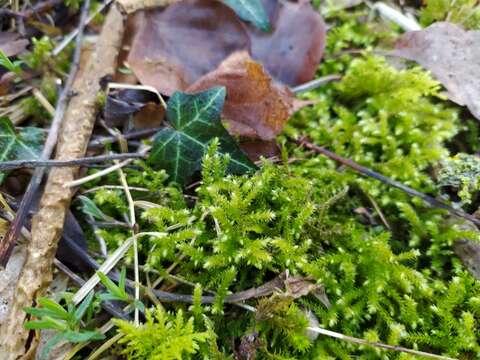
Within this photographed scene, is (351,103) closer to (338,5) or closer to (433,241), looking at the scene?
(338,5)

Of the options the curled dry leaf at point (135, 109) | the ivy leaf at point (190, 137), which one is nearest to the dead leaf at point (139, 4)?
the curled dry leaf at point (135, 109)

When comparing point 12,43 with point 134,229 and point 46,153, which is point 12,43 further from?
point 134,229

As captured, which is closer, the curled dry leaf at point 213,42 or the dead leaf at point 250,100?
the dead leaf at point 250,100

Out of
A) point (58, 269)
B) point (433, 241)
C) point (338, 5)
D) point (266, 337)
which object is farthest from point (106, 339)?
point (338, 5)

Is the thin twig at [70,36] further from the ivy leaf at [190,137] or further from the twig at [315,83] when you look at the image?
the twig at [315,83]

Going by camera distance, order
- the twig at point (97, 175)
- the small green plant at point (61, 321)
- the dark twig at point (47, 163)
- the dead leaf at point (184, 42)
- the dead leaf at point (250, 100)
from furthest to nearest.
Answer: the dead leaf at point (184, 42) < the dead leaf at point (250, 100) < the twig at point (97, 175) < the dark twig at point (47, 163) < the small green plant at point (61, 321)

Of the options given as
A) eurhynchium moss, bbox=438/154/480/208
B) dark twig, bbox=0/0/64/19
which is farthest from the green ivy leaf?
eurhynchium moss, bbox=438/154/480/208
